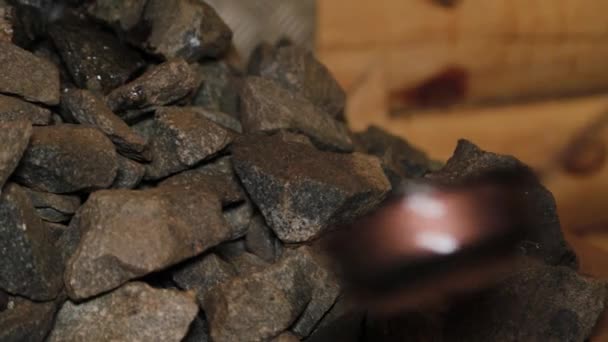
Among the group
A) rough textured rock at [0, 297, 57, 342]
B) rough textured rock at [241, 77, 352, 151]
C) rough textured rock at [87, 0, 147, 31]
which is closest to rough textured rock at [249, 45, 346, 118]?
rough textured rock at [241, 77, 352, 151]

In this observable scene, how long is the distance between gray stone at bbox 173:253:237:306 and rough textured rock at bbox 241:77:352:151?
0.84 ft

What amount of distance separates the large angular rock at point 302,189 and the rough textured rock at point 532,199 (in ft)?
0.36

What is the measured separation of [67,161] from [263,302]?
279mm

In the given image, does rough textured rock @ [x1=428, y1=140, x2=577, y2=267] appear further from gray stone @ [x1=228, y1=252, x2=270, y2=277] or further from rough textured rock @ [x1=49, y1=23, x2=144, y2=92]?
rough textured rock @ [x1=49, y1=23, x2=144, y2=92]

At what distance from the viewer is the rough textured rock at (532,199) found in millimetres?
1026

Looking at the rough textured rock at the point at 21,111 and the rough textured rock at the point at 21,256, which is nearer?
the rough textured rock at the point at 21,256

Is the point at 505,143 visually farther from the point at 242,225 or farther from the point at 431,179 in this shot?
the point at 242,225

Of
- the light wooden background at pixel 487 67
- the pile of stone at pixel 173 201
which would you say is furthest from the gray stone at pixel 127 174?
the light wooden background at pixel 487 67

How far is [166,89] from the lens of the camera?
3.47ft

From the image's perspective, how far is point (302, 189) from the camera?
97 centimetres

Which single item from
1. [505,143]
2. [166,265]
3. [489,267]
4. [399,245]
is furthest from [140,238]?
[505,143]

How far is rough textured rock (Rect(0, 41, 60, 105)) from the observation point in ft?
3.30

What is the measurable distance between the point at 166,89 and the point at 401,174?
353 millimetres

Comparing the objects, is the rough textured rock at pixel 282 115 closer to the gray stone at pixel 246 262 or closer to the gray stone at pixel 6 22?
the gray stone at pixel 246 262
